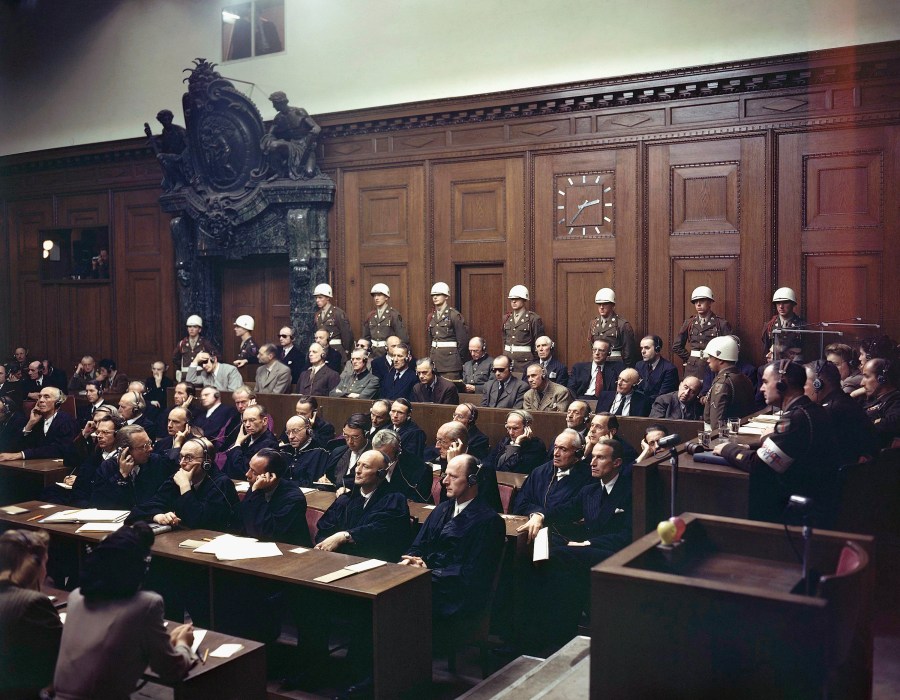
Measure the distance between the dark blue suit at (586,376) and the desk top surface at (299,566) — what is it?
5.27 metres

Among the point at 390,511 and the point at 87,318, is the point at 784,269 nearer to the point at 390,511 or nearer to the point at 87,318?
the point at 390,511

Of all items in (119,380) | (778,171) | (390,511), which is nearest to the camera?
(390,511)

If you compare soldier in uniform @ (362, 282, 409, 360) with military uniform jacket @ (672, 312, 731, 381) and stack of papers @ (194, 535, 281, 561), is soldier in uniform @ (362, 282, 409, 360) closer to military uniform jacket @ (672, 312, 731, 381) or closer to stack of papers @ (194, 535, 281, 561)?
military uniform jacket @ (672, 312, 731, 381)

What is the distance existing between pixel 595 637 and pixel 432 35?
10.9 m

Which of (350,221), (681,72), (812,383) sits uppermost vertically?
(681,72)

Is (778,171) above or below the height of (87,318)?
above

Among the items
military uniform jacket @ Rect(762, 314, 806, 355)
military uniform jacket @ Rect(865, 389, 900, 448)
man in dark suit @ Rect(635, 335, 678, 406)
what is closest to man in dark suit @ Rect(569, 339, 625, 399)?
man in dark suit @ Rect(635, 335, 678, 406)

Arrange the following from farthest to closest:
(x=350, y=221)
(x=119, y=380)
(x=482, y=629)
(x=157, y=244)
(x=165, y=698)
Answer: (x=157, y=244) < (x=350, y=221) < (x=119, y=380) < (x=482, y=629) < (x=165, y=698)

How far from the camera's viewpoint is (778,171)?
10.3 meters

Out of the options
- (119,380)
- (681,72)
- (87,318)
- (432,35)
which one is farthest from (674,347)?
(87,318)

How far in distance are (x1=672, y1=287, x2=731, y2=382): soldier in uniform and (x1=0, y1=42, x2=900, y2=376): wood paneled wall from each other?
434 mm

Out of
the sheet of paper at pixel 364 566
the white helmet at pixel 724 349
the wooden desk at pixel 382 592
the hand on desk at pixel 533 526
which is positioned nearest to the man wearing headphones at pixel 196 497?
the wooden desk at pixel 382 592

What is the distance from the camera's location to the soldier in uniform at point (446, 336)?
38.4ft

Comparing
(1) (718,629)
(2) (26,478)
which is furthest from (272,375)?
(1) (718,629)
